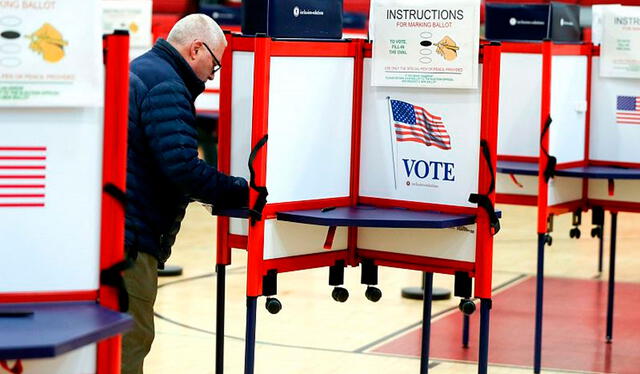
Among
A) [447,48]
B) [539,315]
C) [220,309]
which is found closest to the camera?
[447,48]

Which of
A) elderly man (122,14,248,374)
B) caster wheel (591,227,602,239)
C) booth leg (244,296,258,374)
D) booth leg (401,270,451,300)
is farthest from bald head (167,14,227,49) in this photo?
booth leg (401,270,451,300)

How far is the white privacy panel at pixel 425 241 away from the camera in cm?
381

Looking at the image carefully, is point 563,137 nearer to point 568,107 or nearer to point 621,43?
point 568,107

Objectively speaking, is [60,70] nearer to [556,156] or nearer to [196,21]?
[196,21]

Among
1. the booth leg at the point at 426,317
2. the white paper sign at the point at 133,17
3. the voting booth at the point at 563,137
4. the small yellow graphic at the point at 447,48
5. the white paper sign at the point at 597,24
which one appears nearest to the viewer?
the small yellow graphic at the point at 447,48

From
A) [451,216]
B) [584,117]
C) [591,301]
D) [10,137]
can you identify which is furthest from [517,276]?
[10,137]

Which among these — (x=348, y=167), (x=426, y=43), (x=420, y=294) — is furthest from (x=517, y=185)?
(x=426, y=43)

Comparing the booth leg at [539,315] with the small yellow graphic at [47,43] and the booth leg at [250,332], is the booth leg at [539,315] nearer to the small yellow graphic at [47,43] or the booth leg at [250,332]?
the booth leg at [250,332]

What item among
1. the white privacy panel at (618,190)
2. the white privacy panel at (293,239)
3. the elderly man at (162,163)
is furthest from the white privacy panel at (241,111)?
the white privacy panel at (618,190)

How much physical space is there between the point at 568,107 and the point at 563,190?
1.20 feet

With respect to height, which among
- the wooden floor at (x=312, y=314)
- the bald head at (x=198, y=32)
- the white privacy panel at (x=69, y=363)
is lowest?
the wooden floor at (x=312, y=314)

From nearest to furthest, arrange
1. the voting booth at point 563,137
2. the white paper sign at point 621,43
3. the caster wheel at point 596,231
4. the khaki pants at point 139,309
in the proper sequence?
the khaki pants at point 139,309, the voting booth at point 563,137, the white paper sign at point 621,43, the caster wheel at point 596,231

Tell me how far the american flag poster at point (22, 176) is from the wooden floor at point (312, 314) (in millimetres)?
2724

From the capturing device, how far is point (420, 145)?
12.8ft
